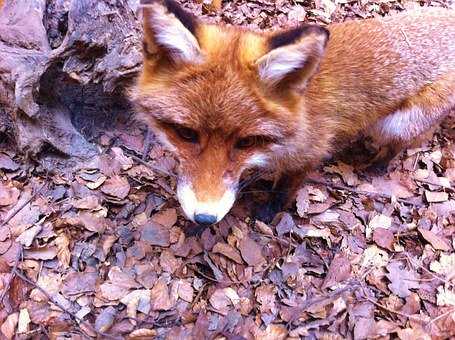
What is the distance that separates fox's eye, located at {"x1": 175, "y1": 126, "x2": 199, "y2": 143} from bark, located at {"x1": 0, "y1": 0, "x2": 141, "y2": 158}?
4.11 ft

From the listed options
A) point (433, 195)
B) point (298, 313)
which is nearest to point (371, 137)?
point (433, 195)

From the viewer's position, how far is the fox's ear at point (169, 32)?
2.55 meters

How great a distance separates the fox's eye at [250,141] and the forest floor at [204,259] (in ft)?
3.63

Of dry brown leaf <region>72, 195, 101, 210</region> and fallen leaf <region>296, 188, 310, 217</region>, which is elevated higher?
dry brown leaf <region>72, 195, 101, 210</region>

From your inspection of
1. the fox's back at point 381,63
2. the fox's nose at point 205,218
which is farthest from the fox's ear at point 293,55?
the fox's nose at point 205,218

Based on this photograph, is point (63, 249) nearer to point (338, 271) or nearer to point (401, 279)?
point (338, 271)

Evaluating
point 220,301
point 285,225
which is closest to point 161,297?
point 220,301

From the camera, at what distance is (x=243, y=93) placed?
2.79m

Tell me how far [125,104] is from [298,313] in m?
2.38

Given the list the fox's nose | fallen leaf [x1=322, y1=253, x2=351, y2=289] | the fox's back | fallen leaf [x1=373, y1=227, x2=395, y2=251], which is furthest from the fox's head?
fallen leaf [x1=373, y1=227, x2=395, y2=251]

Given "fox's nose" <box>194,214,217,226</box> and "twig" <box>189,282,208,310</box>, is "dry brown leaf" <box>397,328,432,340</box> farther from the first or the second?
"fox's nose" <box>194,214,217,226</box>

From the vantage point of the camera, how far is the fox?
2711 mm

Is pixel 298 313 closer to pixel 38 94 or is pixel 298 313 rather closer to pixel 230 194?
pixel 230 194

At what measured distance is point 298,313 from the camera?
3398 millimetres
